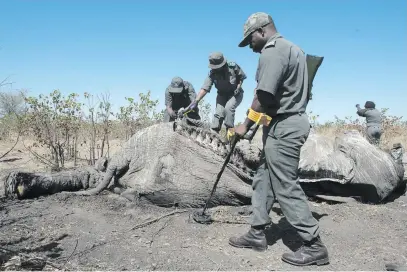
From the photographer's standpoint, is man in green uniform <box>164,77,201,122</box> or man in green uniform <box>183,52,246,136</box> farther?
man in green uniform <box>164,77,201,122</box>

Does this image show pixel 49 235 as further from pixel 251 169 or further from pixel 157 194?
pixel 251 169

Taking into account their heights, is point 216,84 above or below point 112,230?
above

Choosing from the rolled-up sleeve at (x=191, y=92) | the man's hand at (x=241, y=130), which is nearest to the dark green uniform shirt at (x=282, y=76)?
the man's hand at (x=241, y=130)

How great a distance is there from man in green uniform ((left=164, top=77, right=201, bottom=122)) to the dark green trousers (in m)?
4.09

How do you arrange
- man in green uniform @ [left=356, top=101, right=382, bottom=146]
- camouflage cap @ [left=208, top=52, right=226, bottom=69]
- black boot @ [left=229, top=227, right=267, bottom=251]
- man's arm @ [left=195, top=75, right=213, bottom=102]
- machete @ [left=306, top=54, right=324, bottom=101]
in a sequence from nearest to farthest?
1. black boot @ [left=229, top=227, right=267, bottom=251]
2. machete @ [left=306, top=54, right=324, bottom=101]
3. camouflage cap @ [left=208, top=52, right=226, bottom=69]
4. man's arm @ [left=195, top=75, right=213, bottom=102]
5. man in green uniform @ [left=356, top=101, right=382, bottom=146]

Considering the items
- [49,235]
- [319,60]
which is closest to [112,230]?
[49,235]

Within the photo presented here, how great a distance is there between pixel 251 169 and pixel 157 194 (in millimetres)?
1185

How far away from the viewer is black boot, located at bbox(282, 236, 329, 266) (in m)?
2.74

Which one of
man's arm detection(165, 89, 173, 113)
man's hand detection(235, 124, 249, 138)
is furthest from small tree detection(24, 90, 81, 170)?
man's hand detection(235, 124, 249, 138)

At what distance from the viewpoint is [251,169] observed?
14.5 ft

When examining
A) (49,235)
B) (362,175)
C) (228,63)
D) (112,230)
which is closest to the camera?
(49,235)

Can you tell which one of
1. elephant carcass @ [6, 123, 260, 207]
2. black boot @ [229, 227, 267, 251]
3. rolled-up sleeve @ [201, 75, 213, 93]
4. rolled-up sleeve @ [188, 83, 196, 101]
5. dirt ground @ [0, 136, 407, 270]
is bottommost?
dirt ground @ [0, 136, 407, 270]

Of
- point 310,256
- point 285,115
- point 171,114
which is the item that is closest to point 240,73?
point 171,114

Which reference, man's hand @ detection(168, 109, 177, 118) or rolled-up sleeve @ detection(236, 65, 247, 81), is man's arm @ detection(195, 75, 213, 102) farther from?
man's hand @ detection(168, 109, 177, 118)
